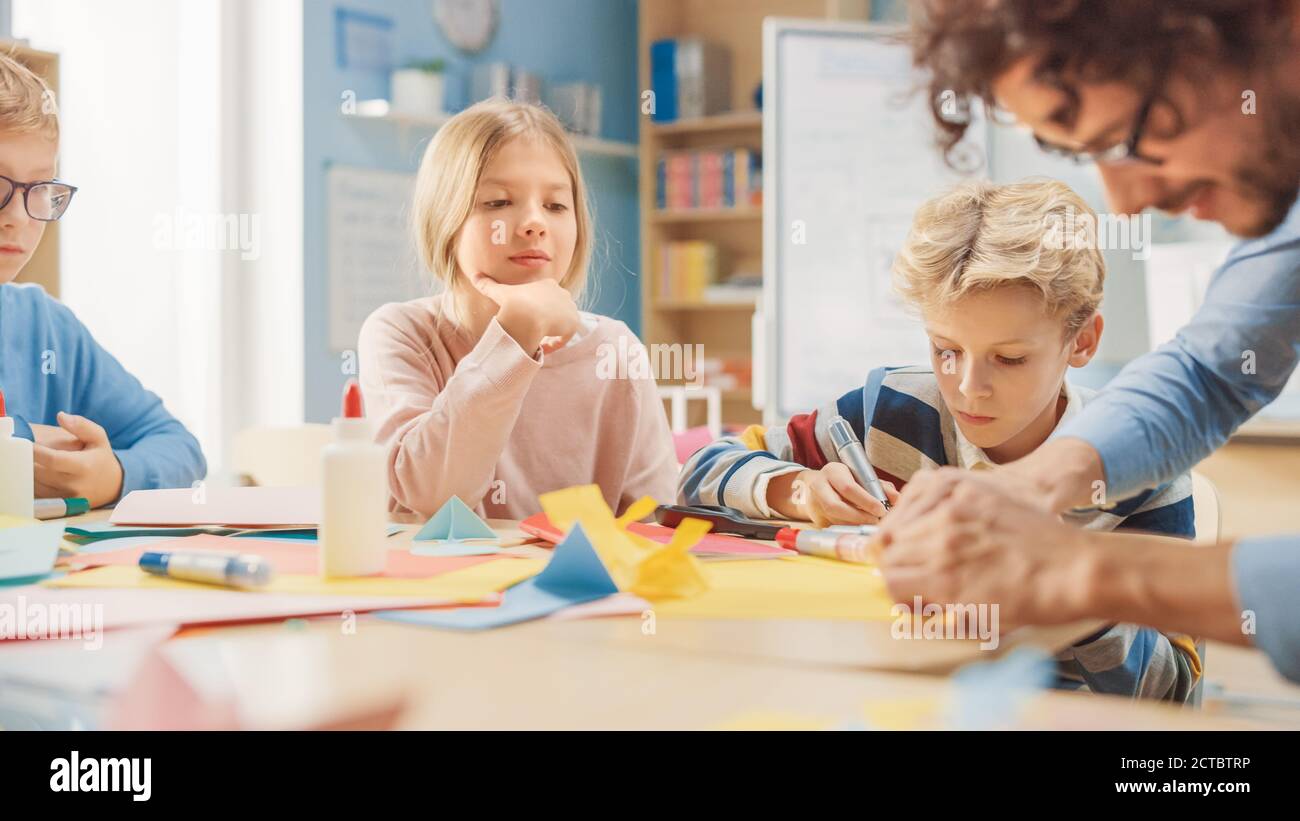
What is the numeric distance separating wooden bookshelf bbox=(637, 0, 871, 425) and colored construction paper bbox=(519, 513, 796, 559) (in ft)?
11.2

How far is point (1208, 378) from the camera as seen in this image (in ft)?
2.85

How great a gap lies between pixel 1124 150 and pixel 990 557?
0.88 feet

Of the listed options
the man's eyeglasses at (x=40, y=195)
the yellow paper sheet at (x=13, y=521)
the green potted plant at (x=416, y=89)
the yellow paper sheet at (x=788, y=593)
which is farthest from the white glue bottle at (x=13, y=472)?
the green potted plant at (x=416, y=89)

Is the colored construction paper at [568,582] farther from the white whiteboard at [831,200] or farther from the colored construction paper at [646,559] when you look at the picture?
the white whiteboard at [831,200]

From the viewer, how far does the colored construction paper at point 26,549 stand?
0.88 meters

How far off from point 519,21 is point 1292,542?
4.12m

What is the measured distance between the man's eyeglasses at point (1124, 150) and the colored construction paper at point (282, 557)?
20.8 inches

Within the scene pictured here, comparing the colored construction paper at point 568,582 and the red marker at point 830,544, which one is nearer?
the colored construction paper at point 568,582

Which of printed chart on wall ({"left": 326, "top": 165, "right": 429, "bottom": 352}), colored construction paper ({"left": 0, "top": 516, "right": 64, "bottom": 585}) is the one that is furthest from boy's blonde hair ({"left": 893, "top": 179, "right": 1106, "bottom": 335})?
printed chart on wall ({"left": 326, "top": 165, "right": 429, "bottom": 352})

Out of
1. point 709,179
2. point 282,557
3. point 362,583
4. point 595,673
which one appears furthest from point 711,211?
point 595,673

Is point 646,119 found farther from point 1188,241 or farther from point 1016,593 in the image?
point 1016,593

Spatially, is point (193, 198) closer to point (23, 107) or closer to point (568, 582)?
point (23, 107)
